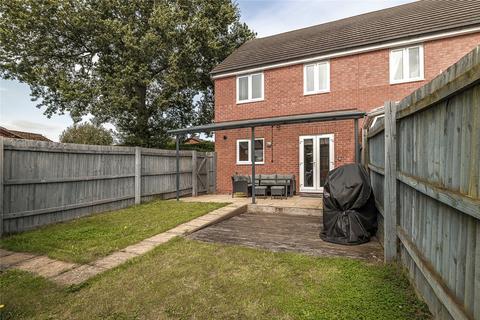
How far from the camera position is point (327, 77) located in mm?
11508

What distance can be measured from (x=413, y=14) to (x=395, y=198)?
11.3m

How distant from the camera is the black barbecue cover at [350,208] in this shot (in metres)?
5.11

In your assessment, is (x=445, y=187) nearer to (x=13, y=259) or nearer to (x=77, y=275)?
(x=77, y=275)

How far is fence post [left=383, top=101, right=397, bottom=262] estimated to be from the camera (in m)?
3.79

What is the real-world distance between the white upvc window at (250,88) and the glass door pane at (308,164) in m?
3.22

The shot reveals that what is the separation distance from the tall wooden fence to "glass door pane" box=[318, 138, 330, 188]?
7.59 m

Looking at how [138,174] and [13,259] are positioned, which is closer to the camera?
[13,259]

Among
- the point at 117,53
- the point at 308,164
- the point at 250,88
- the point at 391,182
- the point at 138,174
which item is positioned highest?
the point at 117,53

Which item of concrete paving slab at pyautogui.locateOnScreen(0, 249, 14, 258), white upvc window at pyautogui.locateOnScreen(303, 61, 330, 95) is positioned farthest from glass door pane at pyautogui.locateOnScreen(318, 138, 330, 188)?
concrete paving slab at pyautogui.locateOnScreen(0, 249, 14, 258)

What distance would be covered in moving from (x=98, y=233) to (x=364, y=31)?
12.3 metres

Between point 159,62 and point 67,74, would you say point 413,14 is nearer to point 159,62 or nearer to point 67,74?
point 159,62

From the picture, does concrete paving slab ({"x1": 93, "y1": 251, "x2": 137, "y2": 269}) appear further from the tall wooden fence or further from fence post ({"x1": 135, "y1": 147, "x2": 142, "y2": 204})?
fence post ({"x1": 135, "y1": 147, "x2": 142, "y2": 204})

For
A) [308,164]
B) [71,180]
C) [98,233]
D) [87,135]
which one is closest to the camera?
[98,233]

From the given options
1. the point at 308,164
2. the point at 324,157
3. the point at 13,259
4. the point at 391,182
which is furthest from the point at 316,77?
the point at 13,259
